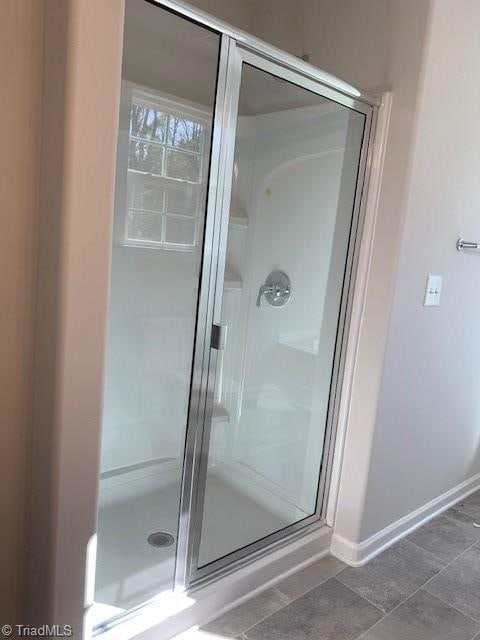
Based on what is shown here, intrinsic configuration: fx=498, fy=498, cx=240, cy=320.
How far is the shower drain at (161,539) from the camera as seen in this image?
1874mm

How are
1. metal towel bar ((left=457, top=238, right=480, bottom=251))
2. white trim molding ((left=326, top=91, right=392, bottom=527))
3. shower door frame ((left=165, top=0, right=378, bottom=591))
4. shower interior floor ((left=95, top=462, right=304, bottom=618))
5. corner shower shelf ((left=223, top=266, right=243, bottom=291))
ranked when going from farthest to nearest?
metal towel bar ((left=457, top=238, right=480, bottom=251)), white trim molding ((left=326, top=91, right=392, bottom=527)), corner shower shelf ((left=223, top=266, right=243, bottom=291)), shower interior floor ((left=95, top=462, right=304, bottom=618)), shower door frame ((left=165, top=0, right=378, bottom=591))

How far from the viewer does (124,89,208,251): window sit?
2.14m

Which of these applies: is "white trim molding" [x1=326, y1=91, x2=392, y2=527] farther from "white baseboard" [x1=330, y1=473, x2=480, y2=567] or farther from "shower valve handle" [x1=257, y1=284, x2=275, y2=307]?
"shower valve handle" [x1=257, y1=284, x2=275, y2=307]

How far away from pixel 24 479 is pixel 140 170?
1.41 metres

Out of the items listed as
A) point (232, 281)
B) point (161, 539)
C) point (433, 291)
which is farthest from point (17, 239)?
point (433, 291)

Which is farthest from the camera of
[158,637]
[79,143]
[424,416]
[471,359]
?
[471,359]

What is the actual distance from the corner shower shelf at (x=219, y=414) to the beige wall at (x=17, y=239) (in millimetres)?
762

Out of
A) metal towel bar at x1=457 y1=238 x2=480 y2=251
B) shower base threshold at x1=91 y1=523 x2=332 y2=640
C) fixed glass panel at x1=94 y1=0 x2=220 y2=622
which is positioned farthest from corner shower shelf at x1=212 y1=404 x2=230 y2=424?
metal towel bar at x1=457 y1=238 x2=480 y2=251

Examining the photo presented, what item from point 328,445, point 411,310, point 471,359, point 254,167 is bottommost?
point 328,445

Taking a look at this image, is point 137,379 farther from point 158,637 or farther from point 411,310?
point 411,310

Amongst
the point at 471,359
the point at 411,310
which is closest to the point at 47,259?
the point at 411,310

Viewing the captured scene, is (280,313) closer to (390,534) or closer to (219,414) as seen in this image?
(219,414)

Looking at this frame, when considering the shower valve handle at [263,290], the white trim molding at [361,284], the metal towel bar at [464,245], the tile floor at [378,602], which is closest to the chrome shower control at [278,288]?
the shower valve handle at [263,290]

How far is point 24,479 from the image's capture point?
4.37ft
